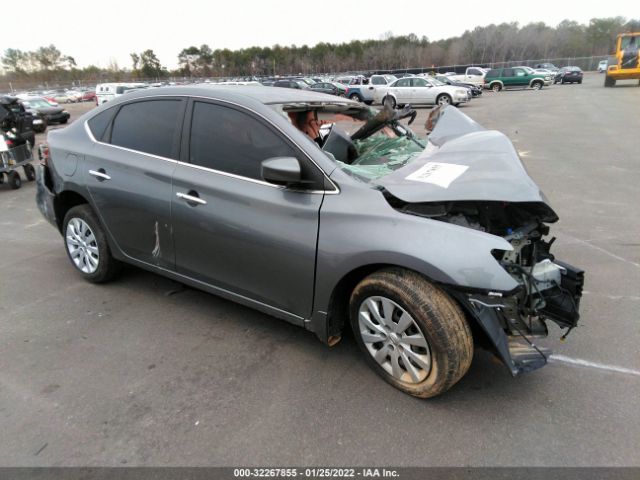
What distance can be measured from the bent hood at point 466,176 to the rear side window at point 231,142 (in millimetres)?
790

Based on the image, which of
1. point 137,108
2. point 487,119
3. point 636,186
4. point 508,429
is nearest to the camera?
point 508,429

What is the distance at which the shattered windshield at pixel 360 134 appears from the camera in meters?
3.46

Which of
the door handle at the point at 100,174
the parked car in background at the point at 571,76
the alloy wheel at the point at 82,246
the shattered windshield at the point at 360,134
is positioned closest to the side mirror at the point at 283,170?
the shattered windshield at the point at 360,134

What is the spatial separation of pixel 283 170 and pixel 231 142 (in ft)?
2.35

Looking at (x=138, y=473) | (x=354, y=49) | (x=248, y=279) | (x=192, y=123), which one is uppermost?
(x=354, y=49)

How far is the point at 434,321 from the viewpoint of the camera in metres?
2.47

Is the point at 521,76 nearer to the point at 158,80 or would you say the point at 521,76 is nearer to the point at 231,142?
the point at 231,142

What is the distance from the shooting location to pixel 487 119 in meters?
17.6

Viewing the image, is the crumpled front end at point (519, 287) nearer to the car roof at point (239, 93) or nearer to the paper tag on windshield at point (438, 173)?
the paper tag on windshield at point (438, 173)

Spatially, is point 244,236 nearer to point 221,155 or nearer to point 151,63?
point 221,155

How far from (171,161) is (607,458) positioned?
3.33m

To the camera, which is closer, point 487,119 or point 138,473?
point 138,473

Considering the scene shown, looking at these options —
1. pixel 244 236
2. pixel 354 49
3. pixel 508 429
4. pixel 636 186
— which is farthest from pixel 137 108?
pixel 354 49

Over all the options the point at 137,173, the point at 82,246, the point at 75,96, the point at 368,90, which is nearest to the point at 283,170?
the point at 137,173
